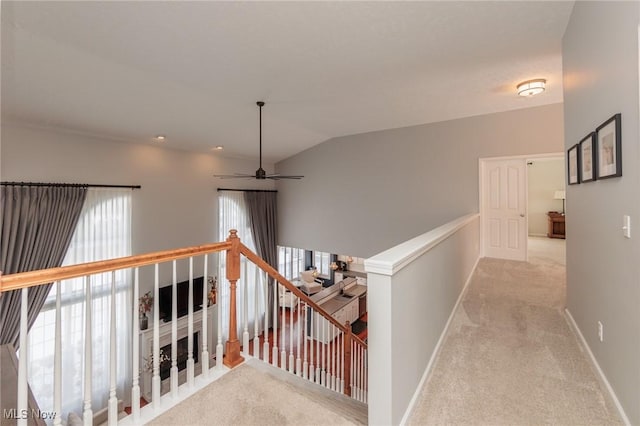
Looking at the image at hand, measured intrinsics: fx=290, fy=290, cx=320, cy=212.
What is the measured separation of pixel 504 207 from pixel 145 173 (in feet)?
21.0

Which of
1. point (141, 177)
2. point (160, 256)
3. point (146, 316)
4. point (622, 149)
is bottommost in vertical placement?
point (146, 316)

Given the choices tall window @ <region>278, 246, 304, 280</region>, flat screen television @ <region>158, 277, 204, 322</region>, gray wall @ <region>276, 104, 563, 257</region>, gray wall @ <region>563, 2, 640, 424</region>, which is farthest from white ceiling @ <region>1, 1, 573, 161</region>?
tall window @ <region>278, 246, 304, 280</region>

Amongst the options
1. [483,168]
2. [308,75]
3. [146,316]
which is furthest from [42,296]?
[483,168]

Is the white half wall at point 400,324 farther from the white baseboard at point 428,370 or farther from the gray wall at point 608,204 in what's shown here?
the gray wall at point 608,204

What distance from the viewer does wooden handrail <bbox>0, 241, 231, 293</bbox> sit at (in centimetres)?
124

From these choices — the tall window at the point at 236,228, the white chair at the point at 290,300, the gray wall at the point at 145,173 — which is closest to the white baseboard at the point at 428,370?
the white chair at the point at 290,300

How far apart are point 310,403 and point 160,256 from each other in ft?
4.34

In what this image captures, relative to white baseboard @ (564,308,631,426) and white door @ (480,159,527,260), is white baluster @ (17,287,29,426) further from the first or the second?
white door @ (480,159,527,260)

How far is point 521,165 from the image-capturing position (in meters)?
4.81

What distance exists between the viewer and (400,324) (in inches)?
64.9

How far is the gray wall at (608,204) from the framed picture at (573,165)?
3.4 inches

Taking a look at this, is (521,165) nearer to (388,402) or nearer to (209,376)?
(388,402)

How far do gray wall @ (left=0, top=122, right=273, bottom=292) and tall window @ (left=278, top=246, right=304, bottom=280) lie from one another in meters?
2.32

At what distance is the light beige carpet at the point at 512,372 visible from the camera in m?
1.70
